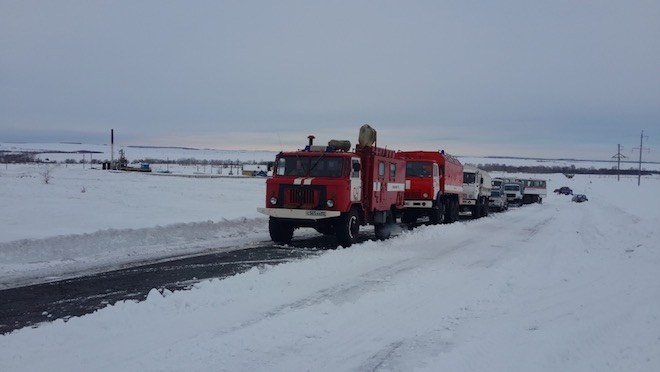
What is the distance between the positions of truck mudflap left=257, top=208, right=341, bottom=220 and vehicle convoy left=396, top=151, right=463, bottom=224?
26.8ft

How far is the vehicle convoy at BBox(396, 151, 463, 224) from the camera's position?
870 inches

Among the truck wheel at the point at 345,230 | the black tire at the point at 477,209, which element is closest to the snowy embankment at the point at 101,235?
the truck wheel at the point at 345,230

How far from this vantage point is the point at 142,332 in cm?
621

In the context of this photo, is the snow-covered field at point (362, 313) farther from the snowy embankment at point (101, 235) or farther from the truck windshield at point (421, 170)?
the truck windshield at point (421, 170)

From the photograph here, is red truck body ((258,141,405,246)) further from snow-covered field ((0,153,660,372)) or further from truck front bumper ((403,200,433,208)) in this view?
truck front bumper ((403,200,433,208))

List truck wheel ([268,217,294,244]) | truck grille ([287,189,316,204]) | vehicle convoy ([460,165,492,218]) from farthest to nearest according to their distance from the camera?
1. vehicle convoy ([460,165,492,218])
2. truck wheel ([268,217,294,244])
3. truck grille ([287,189,316,204])

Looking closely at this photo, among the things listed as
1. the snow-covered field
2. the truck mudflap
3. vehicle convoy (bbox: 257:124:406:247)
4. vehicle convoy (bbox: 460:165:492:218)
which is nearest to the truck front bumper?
vehicle convoy (bbox: 257:124:406:247)

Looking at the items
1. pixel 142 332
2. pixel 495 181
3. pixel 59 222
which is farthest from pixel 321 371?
pixel 495 181

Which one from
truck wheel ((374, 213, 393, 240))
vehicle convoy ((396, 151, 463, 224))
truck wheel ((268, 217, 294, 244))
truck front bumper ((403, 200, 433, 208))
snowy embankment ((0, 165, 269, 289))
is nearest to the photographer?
snowy embankment ((0, 165, 269, 289))

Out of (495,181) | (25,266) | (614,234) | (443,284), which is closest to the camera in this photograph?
(443,284)

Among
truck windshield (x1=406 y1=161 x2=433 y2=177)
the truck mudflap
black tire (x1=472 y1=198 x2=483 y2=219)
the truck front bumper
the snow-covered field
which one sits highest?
truck windshield (x1=406 y1=161 x2=433 y2=177)

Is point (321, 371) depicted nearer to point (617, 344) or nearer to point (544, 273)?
point (617, 344)

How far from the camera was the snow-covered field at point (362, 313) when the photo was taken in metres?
5.40

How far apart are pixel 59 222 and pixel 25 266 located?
484cm
